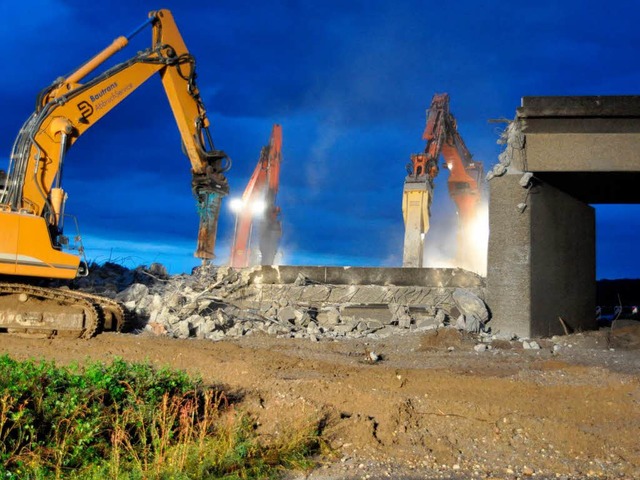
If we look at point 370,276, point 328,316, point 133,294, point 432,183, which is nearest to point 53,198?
point 133,294

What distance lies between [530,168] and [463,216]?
48.8 feet

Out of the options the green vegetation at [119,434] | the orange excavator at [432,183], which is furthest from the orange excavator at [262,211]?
the green vegetation at [119,434]

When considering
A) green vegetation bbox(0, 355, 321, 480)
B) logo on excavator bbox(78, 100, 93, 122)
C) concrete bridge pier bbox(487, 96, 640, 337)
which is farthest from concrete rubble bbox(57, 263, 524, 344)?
green vegetation bbox(0, 355, 321, 480)

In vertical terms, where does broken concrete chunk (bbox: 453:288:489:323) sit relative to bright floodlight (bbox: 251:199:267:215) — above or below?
below

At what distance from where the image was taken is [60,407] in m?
4.20

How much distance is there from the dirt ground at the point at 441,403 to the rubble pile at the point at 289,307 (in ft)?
6.46

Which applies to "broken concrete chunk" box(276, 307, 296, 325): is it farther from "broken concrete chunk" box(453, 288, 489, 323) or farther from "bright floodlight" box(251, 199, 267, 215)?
"bright floodlight" box(251, 199, 267, 215)

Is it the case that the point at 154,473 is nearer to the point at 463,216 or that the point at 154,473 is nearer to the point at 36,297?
the point at 36,297

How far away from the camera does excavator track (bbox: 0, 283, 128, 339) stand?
9758 mm

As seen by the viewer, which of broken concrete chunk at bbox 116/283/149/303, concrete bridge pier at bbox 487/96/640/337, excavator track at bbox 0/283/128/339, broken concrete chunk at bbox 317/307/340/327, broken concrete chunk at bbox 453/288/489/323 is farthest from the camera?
broken concrete chunk at bbox 116/283/149/303

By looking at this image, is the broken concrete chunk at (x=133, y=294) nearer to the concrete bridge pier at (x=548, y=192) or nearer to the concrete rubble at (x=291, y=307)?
the concrete rubble at (x=291, y=307)

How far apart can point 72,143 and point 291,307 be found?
520cm

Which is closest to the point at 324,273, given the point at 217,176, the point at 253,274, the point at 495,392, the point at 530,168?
the point at 253,274

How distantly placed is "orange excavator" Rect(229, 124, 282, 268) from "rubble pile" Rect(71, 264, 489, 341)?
10.9 metres
